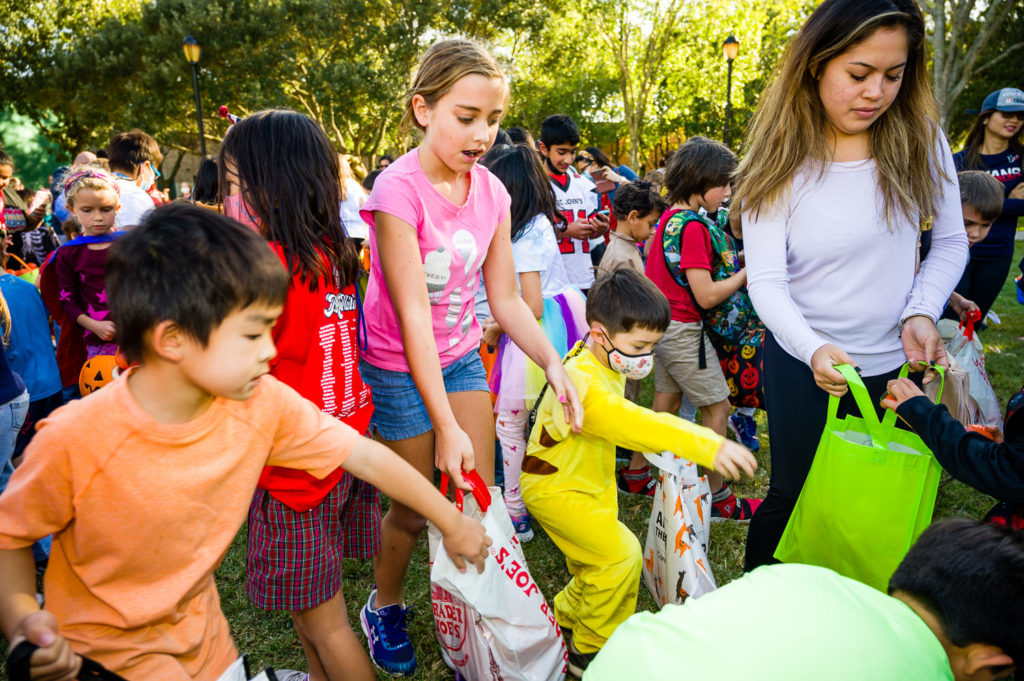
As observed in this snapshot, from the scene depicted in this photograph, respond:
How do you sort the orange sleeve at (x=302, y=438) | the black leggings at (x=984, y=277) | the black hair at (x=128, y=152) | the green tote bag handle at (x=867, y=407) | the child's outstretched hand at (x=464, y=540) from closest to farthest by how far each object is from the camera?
the orange sleeve at (x=302, y=438)
the child's outstretched hand at (x=464, y=540)
the green tote bag handle at (x=867, y=407)
the black hair at (x=128, y=152)
the black leggings at (x=984, y=277)

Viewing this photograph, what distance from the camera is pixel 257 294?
137 cm

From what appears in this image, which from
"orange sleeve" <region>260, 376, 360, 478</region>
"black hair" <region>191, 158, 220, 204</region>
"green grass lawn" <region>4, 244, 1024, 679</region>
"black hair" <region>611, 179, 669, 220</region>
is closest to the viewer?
"orange sleeve" <region>260, 376, 360, 478</region>

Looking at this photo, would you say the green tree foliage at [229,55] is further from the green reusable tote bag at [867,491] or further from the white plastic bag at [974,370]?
the green reusable tote bag at [867,491]

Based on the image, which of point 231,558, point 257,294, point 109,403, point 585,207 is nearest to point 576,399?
point 257,294

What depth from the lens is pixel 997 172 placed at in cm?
574

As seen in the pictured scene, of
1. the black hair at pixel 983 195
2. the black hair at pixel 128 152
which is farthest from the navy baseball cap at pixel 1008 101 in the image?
the black hair at pixel 128 152

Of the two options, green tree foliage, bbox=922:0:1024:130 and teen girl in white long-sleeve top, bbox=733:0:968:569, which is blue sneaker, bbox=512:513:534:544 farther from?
green tree foliage, bbox=922:0:1024:130

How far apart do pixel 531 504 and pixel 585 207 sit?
9.70 feet

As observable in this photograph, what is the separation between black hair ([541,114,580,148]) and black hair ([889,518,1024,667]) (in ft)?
12.6

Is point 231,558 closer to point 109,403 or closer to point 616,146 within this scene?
point 109,403

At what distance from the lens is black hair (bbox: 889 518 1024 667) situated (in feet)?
4.62

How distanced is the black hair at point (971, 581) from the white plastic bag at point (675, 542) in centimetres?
87

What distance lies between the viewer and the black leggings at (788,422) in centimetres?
220

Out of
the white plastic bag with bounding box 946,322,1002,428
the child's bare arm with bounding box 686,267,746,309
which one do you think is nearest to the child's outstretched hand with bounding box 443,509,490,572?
the child's bare arm with bounding box 686,267,746,309
